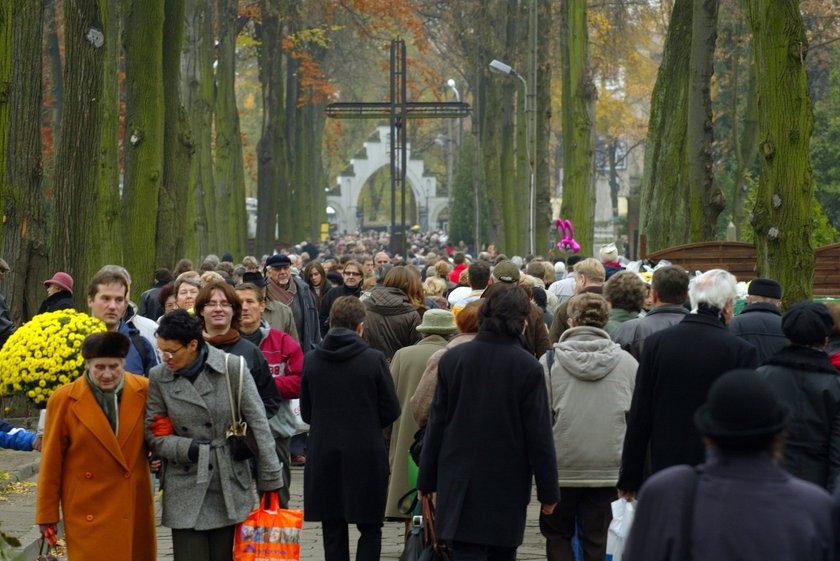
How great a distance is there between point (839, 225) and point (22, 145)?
98.7ft

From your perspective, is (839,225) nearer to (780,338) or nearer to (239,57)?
(239,57)

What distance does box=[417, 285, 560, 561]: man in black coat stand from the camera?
276 inches

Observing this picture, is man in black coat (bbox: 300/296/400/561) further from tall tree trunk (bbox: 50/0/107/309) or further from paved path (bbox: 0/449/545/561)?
tall tree trunk (bbox: 50/0/107/309)

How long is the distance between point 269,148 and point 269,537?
33.7 m

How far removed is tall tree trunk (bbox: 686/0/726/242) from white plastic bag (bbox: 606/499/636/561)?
1355 centimetres

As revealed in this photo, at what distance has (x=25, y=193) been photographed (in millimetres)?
16156

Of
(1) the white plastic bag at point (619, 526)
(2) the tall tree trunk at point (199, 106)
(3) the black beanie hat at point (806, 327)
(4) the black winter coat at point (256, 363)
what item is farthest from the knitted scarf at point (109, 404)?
(2) the tall tree trunk at point (199, 106)

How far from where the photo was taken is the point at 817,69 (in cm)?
4600

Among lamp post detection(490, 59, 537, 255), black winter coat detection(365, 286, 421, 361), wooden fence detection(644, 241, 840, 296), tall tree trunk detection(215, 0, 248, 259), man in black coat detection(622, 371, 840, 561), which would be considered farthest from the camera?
tall tree trunk detection(215, 0, 248, 259)

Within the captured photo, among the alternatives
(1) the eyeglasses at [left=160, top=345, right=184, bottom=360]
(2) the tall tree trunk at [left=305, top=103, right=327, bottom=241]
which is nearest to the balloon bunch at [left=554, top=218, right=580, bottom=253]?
(1) the eyeglasses at [left=160, top=345, right=184, bottom=360]

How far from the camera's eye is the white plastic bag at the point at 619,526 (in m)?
7.55

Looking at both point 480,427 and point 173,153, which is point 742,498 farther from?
point 173,153

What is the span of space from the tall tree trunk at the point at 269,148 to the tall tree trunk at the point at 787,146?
1050 inches

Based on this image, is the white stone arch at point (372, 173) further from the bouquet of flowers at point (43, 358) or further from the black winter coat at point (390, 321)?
the bouquet of flowers at point (43, 358)
